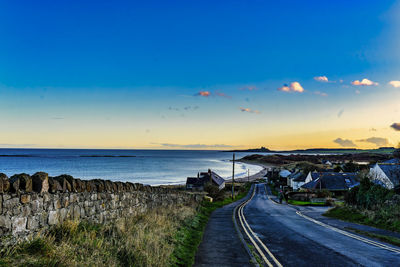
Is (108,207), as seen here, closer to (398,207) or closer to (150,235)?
(150,235)

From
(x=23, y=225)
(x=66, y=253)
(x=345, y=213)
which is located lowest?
(x=345, y=213)

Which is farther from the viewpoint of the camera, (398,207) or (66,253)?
(398,207)

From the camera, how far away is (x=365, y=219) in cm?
2034

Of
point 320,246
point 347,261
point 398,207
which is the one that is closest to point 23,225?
point 347,261

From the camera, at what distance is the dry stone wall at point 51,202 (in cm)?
578

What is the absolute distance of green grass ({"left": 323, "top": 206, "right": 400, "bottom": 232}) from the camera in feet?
56.2

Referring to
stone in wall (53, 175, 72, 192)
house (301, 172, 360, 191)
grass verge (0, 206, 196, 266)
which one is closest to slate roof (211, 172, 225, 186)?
house (301, 172, 360, 191)

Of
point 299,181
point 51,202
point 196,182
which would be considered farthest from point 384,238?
point 299,181

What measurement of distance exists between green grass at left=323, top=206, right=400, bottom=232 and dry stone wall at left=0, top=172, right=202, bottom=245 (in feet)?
47.9

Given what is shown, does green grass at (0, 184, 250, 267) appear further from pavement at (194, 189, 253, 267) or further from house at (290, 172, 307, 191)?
house at (290, 172, 307, 191)

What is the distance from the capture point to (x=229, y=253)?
11.1 metres

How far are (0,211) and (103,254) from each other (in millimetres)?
2350

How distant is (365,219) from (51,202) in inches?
794

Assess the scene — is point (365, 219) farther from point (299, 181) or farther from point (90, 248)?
point (299, 181)
